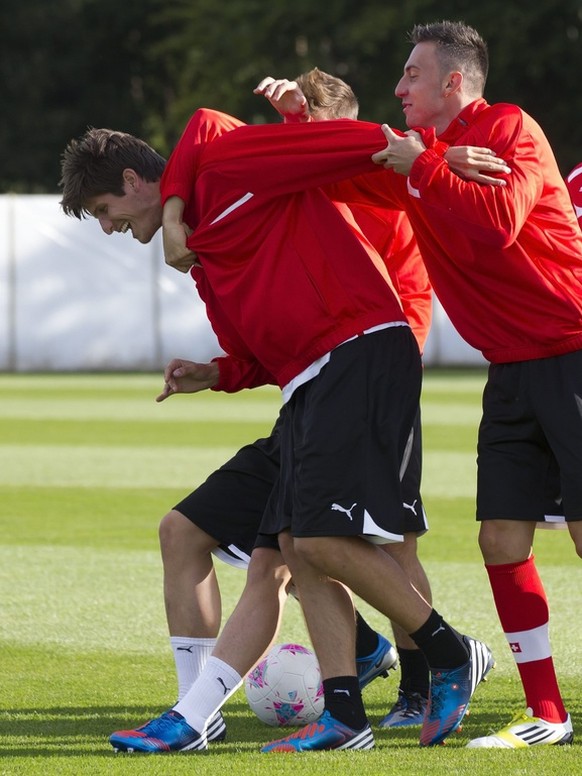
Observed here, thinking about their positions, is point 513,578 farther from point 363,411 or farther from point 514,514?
point 363,411

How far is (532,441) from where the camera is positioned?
4758 mm

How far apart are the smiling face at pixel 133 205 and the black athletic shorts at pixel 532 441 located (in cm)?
121

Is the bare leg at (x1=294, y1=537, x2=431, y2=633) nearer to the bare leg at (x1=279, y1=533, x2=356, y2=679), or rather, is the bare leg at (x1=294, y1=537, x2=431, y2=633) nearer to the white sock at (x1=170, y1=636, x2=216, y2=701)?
the bare leg at (x1=279, y1=533, x2=356, y2=679)

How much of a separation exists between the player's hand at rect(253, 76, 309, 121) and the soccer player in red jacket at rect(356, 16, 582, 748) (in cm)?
59

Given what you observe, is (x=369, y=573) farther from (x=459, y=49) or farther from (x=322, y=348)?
(x=459, y=49)

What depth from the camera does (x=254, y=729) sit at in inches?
201

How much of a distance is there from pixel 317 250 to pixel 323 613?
1.11 m

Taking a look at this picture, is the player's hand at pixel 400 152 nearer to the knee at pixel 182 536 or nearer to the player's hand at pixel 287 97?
the player's hand at pixel 287 97

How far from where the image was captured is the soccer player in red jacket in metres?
4.62

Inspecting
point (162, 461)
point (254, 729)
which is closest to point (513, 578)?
point (254, 729)

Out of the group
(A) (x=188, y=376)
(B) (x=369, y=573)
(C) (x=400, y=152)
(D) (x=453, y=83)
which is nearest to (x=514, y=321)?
(C) (x=400, y=152)

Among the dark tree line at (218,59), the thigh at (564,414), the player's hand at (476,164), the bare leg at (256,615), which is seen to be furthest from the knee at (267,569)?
the dark tree line at (218,59)

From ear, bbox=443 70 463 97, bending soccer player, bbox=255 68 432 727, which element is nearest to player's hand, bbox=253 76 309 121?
bending soccer player, bbox=255 68 432 727

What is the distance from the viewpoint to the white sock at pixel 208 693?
4.73 meters
